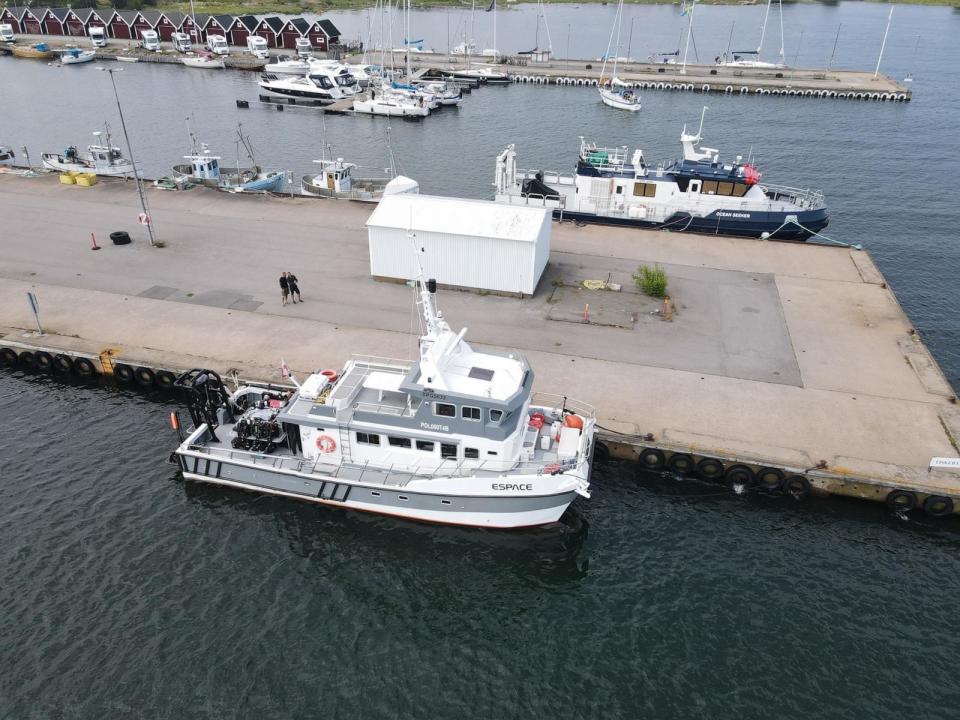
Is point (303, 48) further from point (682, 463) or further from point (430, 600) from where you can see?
point (430, 600)

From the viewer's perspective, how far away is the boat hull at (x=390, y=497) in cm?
2114

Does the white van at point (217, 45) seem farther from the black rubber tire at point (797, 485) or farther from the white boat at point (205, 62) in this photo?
the black rubber tire at point (797, 485)

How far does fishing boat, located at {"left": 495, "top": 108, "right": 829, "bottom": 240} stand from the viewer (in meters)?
42.4

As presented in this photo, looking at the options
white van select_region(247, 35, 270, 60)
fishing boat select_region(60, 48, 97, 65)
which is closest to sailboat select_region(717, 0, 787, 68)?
white van select_region(247, 35, 270, 60)

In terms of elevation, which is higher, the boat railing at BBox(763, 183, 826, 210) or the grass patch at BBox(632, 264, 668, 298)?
the boat railing at BBox(763, 183, 826, 210)

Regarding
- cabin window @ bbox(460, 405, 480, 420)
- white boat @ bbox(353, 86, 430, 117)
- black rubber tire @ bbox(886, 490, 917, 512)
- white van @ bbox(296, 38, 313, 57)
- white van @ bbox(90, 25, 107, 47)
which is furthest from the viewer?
white van @ bbox(90, 25, 107, 47)

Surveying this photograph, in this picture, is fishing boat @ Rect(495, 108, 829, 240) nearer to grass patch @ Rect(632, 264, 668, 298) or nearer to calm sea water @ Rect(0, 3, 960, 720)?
grass patch @ Rect(632, 264, 668, 298)

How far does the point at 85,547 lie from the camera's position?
68.1 feet

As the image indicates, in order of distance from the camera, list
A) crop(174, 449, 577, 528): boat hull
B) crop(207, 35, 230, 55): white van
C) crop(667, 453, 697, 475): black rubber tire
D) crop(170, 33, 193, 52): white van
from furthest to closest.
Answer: crop(170, 33, 193, 52): white van, crop(207, 35, 230, 55): white van, crop(667, 453, 697, 475): black rubber tire, crop(174, 449, 577, 528): boat hull

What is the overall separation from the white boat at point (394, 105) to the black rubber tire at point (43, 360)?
60764mm

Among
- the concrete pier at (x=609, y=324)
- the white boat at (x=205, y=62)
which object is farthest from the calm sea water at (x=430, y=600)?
the white boat at (x=205, y=62)

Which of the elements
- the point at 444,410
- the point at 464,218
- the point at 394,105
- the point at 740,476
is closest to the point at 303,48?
the point at 394,105

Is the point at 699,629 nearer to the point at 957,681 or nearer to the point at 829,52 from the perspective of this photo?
the point at 957,681

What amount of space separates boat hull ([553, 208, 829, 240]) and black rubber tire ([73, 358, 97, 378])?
28.4 meters
